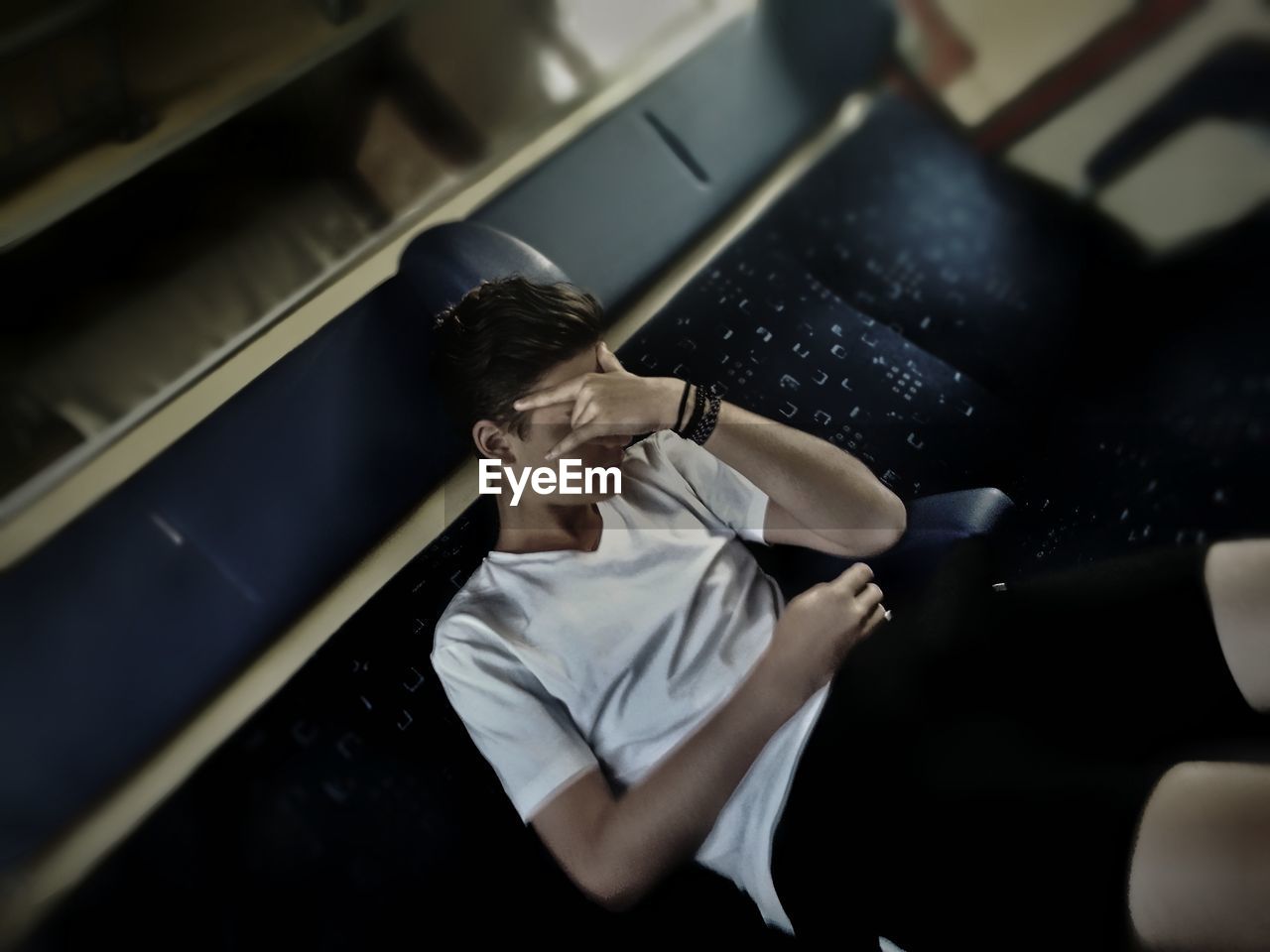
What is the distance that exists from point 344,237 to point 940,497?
389 mm

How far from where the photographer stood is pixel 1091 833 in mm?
404

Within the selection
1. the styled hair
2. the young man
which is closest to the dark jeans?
the young man

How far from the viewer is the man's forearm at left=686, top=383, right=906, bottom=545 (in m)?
0.50

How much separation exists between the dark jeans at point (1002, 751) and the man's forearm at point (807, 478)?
2.0 inches

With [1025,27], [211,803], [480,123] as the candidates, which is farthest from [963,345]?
[211,803]

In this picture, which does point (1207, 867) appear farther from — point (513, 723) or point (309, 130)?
point (309, 130)

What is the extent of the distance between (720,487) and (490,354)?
0.15m

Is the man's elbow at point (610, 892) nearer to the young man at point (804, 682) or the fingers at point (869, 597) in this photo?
the young man at point (804, 682)

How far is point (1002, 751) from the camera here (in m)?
Result: 0.45

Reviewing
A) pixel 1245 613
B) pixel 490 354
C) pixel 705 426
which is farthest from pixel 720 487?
pixel 1245 613

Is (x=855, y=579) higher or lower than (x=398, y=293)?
lower

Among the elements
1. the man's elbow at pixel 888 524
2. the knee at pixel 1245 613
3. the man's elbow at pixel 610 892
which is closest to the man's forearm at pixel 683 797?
the man's elbow at pixel 610 892

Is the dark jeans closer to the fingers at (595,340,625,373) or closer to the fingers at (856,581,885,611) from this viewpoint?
the fingers at (856,581,885,611)

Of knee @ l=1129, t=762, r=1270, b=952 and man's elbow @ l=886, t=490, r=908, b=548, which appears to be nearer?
knee @ l=1129, t=762, r=1270, b=952
